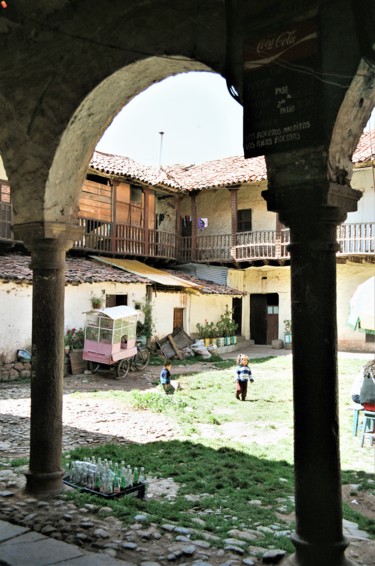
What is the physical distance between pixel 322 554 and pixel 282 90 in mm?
2701

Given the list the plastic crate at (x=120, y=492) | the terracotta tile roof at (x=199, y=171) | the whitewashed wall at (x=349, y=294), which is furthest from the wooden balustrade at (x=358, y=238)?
the plastic crate at (x=120, y=492)

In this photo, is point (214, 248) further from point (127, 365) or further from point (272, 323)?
point (127, 365)

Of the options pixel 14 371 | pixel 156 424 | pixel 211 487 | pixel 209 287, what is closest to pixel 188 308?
pixel 209 287

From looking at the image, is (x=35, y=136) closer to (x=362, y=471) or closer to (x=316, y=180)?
(x=316, y=180)

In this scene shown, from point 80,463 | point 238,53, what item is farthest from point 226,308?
point 238,53

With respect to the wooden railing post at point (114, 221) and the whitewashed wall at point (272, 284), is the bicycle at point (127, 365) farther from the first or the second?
the whitewashed wall at point (272, 284)

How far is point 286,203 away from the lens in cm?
308

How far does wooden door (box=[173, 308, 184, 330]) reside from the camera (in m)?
18.7

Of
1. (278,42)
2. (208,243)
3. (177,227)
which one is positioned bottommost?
(278,42)

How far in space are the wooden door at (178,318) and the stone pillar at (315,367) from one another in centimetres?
1567

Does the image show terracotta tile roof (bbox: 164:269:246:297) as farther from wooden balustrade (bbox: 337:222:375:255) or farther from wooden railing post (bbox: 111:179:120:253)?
wooden balustrade (bbox: 337:222:375:255)

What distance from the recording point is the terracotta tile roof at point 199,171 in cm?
1785

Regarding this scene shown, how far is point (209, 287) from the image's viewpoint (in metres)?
19.3

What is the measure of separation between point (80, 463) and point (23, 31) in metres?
3.89
